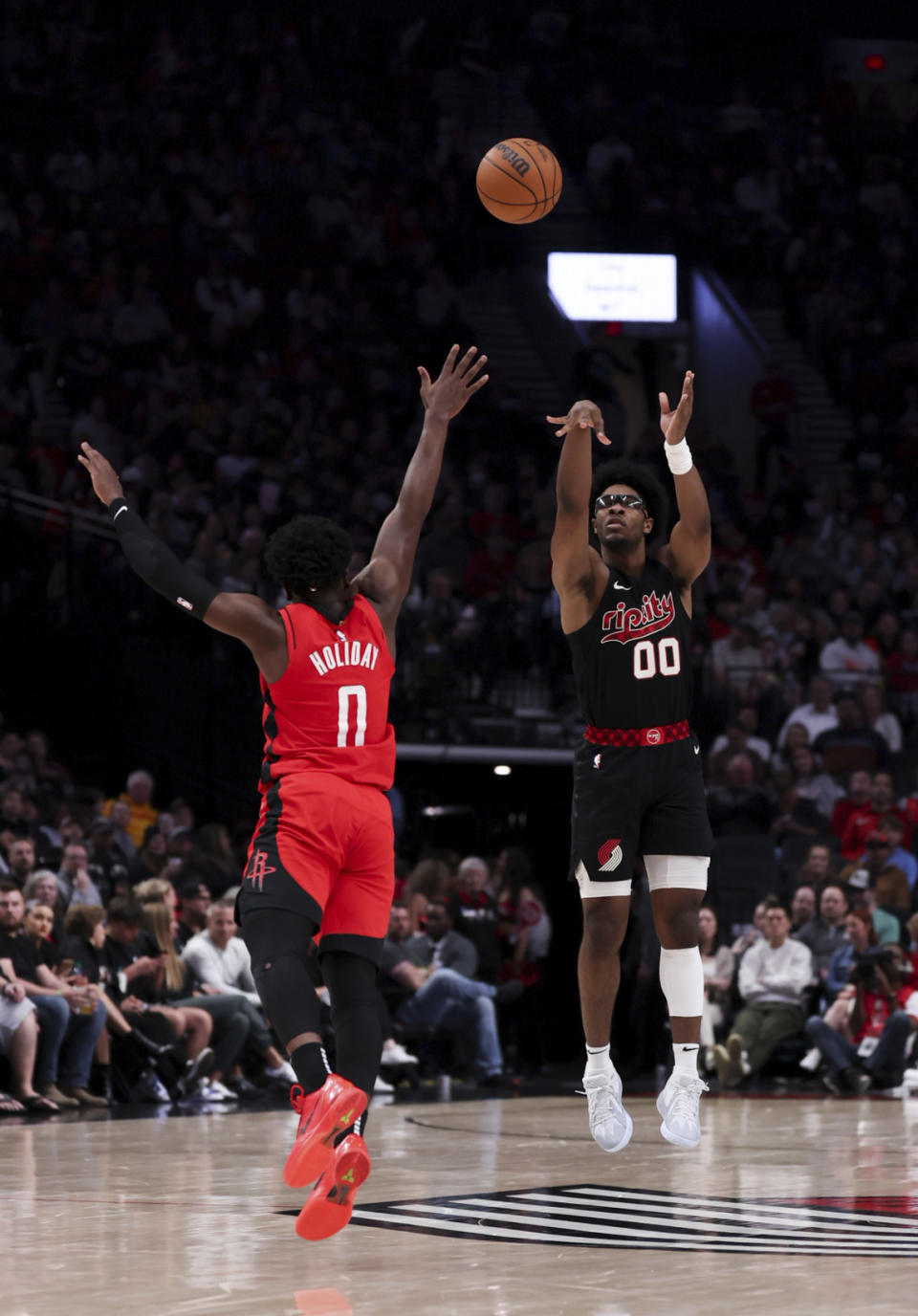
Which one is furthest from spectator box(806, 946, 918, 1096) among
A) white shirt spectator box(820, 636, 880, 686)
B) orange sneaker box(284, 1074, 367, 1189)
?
orange sneaker box(284, 1074, 367, 1189)

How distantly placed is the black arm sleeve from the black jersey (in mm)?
1707

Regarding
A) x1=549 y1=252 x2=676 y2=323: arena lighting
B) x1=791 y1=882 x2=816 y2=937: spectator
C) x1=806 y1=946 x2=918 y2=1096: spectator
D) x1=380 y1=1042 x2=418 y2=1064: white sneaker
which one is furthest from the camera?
x1=549 y1=252 x2=676 y2=323: arena lighting

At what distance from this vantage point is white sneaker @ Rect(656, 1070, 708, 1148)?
22.8ft

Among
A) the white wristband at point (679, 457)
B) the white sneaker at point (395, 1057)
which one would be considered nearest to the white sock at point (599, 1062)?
the white wristband at point (679, 457)

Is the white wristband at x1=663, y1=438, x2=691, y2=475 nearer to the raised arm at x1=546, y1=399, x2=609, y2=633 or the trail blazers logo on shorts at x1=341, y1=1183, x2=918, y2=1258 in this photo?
the raised arm at x1=546, y1=399, x2=609, y2=633

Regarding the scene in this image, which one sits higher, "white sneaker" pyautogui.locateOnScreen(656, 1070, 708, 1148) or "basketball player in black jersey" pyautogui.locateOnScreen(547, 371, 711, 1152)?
"basketball player in black jersey" pyautogui.locateOnScreen(547, 371, 711, 1152)

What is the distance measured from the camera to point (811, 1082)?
13.7 metres

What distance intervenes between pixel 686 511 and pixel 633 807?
111 centimetres

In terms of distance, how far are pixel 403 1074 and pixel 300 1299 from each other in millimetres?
8999

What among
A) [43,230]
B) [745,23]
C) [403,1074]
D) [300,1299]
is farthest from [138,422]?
[300,1299]

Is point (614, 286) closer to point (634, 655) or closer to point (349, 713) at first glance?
point (634, 655)

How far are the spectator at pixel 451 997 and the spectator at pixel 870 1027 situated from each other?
226cm

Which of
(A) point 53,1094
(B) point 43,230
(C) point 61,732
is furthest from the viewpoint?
(B) point 43,230

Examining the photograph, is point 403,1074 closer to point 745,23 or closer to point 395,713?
point 395,713
